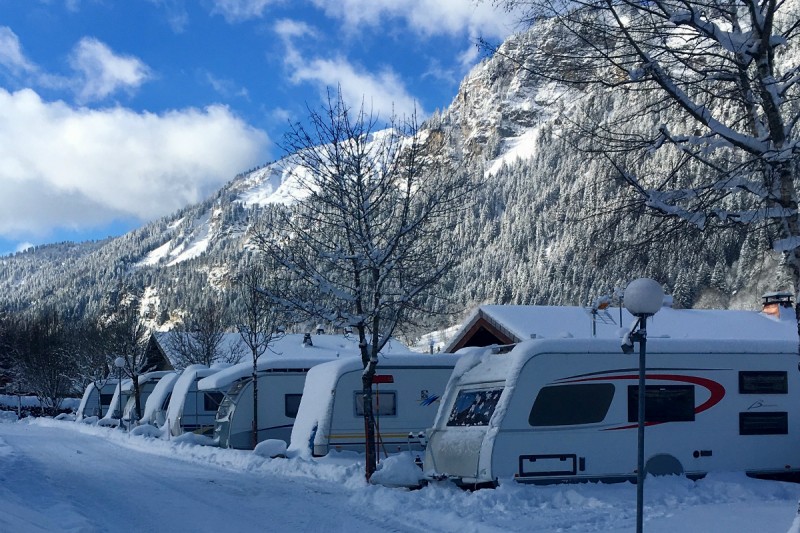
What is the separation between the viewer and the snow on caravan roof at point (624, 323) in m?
27.2

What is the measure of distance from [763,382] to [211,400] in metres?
18.2

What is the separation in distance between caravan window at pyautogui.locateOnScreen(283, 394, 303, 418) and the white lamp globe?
15.9 m

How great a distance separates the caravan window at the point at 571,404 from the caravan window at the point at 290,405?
1142 centimetres

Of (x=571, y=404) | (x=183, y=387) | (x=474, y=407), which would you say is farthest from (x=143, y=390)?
(x=571, y=404)

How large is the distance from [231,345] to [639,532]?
134 ft

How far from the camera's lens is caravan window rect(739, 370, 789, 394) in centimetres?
1516

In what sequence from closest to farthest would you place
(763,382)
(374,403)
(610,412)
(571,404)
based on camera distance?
(571,404) < (610,412) < (763,382) < (374,403)

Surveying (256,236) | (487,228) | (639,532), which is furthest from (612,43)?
(487,228)

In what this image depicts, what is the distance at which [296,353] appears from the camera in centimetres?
4372

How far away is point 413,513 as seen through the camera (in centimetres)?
1209

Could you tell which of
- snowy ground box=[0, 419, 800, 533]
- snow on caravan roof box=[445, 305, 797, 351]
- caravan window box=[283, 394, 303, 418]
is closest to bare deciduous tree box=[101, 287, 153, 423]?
caravan window box=[283, 394, 303, 418]

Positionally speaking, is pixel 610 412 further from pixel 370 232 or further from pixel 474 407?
pixel 370 232

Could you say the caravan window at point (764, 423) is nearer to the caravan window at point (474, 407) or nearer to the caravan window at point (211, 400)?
the caravan window at point (474, 407)

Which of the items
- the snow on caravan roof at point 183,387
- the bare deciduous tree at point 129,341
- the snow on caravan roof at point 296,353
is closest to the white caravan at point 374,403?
the snow on caravan roof at point 296,353
